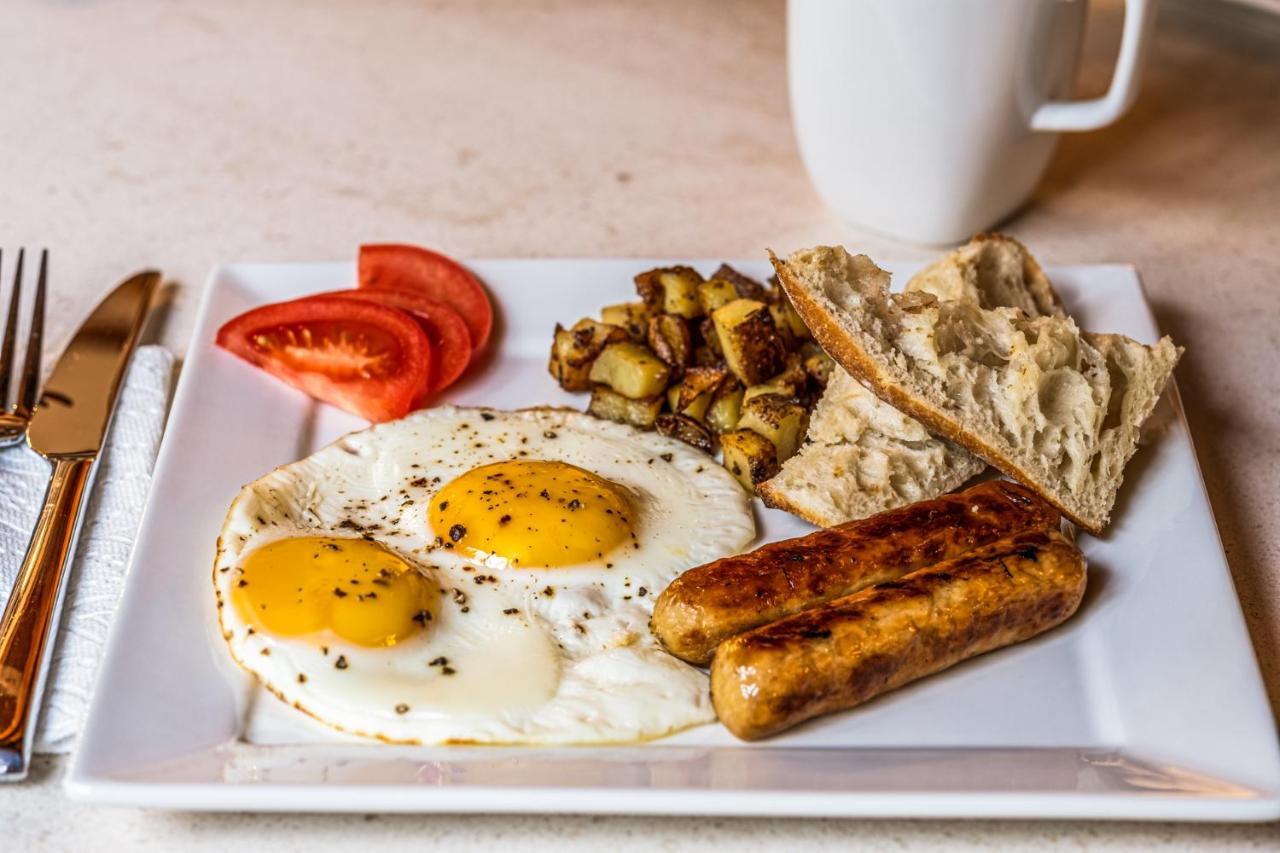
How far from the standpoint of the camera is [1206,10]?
3.93 m

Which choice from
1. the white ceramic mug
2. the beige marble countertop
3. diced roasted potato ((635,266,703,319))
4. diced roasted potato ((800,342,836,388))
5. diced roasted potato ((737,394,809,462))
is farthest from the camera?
the beige marble countertop

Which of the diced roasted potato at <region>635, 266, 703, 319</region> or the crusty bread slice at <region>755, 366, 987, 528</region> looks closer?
the crusty bread slice at <region>755, 366, 987, 528</region>

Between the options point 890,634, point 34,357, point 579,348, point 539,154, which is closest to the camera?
point 890,634

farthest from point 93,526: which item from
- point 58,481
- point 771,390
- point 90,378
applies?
point 771,390

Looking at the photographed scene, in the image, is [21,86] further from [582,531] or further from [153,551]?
[582,531]

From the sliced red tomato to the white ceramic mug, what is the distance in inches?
37.1

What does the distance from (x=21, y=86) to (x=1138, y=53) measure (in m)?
2.90

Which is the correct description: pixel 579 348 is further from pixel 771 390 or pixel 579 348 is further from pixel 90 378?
pixel 90 378

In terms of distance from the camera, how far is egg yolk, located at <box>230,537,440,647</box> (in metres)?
1.73

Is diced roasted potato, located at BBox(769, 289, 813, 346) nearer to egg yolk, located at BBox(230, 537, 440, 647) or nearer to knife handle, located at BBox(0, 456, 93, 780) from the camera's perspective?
egg yolk, located at BBox(230, 537, 440, 647)

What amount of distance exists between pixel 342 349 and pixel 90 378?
1.53ft

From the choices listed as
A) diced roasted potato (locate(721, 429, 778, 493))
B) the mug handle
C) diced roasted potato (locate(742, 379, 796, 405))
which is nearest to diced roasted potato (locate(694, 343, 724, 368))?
diced roasted potato (locate(742, 379, 796, 405))

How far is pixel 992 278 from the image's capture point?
239cm

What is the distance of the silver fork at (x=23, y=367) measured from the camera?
2.25m
